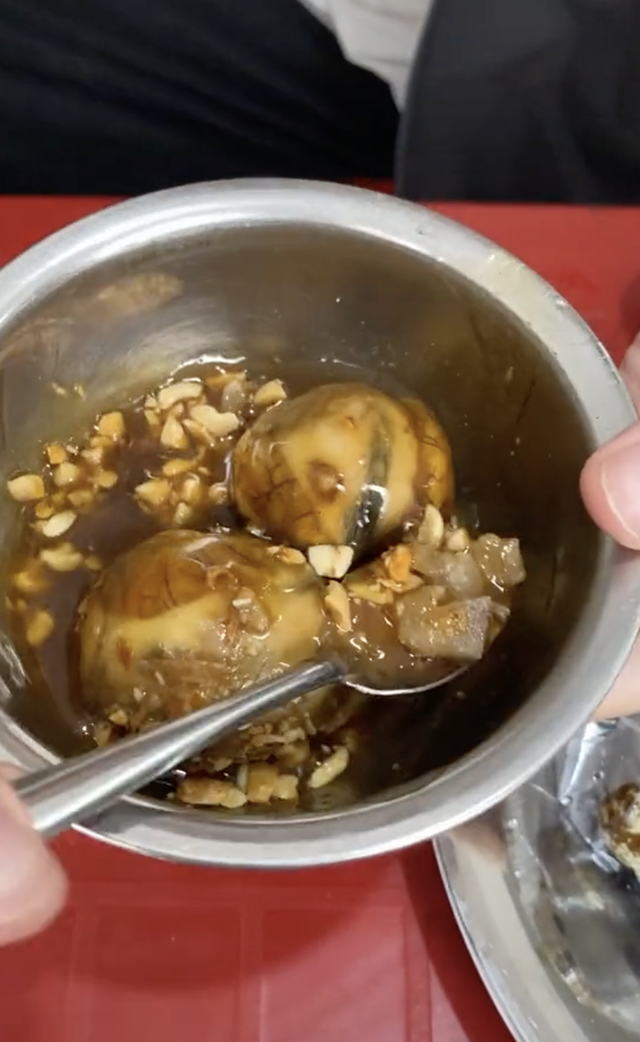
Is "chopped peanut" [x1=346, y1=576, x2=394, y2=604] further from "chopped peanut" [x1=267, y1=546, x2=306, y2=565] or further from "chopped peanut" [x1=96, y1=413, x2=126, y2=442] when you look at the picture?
"chopped peanut" [x1=96, y1=413, x2=126, y2=442]

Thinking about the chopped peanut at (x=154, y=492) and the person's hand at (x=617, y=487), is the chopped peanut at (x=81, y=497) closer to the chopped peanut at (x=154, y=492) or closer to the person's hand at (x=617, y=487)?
the chopped peanut at (x=154, y=492)

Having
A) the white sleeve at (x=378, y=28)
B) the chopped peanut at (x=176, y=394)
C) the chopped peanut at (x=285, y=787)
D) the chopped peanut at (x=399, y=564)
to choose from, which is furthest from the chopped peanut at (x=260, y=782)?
the white sleeve at (x=378, y=28)

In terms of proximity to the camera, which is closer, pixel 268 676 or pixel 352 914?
pixel 268 676

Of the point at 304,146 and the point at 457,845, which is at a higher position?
the point at 304,146

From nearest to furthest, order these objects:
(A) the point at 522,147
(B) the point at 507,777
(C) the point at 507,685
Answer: (B) the point at 507,777 → (C) the point at 507,685 → (A) the point at 522,147

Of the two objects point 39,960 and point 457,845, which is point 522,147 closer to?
point 457,845

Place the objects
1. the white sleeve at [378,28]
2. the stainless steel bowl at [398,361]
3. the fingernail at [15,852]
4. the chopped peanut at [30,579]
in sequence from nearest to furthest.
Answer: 1. the fingernail at [15,852]
2. the stainless steel bowl at [398,361]
3. the chopped peanut at [30,579]
4. the white sleeve at [378,28]

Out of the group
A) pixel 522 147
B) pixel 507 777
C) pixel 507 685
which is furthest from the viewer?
pixel 522 147

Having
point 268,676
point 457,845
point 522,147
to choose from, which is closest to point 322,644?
point 268,676
